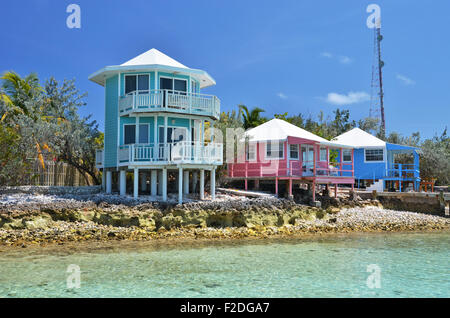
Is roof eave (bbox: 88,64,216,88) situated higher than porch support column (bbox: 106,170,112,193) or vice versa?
roof eave (bbox: 88,64,216,88)

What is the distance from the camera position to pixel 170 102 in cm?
2150

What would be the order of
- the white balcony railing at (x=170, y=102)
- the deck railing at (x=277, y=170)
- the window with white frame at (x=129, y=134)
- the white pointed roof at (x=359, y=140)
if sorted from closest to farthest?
the white balcony railing at (x=170, y=102) < the window with white frame at (x=129, y=134) < the deck railing at (x=277, y=170) < the white pointed roof at (x=359, y=140)

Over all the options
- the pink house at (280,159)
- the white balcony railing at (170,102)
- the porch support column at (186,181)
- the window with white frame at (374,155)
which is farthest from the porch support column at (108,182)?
the window with white frame at (374,155)

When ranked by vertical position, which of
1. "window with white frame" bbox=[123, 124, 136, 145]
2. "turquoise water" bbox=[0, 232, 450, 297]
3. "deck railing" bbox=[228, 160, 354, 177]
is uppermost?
"window with white frame" bbox=[123, 124, 136, 145]

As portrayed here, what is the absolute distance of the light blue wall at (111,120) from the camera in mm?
22625

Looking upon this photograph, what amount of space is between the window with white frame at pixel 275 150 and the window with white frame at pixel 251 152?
0.94m

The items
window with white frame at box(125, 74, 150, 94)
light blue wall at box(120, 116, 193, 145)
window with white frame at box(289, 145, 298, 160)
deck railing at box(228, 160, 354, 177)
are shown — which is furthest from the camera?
window with white frame at box(289, 145, 298, 160)

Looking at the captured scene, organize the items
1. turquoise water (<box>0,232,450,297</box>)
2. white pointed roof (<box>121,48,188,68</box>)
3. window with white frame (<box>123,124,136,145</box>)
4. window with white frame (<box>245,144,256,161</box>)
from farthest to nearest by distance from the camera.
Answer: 1. window with white frame (<box>245,144,256,161</box>)
2. white pointed roof (<box>121,48,188,68</box>)
3. window with white frame (<box>123,124,136,145</box>)
4. turquoise water (<box>0,232,450,297</box>)

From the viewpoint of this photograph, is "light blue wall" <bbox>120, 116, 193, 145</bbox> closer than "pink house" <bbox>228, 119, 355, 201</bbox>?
Yes

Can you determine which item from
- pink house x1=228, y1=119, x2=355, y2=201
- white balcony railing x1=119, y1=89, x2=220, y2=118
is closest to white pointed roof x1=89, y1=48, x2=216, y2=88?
white balcony railing x1=119, y1=89, x2=220, y2=118

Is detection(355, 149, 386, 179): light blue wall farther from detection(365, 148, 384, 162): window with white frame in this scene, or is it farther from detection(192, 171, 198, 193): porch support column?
detection(192, 171, 198, 193): porch support column

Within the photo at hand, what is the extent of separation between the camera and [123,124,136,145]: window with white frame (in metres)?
22.3

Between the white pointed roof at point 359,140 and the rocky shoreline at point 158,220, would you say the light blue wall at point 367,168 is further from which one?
the rocky shoreline at point 158,220
